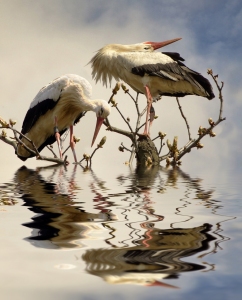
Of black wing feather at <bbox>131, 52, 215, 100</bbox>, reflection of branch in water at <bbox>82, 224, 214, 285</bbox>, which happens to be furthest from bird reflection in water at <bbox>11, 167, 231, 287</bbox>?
black wing feather at <bbox>131, 52, 215, 100</bbox>

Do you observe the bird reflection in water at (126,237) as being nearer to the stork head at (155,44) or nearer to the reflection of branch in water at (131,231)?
the reflection of branch in water at (131,231)

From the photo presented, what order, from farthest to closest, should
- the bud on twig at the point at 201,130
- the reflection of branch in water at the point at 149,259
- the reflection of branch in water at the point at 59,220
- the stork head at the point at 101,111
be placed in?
1. the bud on twig at the point at 201,130
2. the stork head at the point at 101,111
3. the reflection of branch in water at the point at 59,220
4. the reflection of branch in water at the point at 149,259

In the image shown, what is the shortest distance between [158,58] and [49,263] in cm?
970

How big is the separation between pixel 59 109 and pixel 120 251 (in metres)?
8.64

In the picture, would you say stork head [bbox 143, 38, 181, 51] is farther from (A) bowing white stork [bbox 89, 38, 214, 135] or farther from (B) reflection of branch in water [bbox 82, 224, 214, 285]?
(B) reflection of branch in water [bbox 82, 224, 214, 285]

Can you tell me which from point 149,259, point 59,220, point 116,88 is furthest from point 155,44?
point 149,259

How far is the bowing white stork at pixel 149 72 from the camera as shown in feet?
35.1

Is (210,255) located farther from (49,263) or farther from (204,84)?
(204,84)

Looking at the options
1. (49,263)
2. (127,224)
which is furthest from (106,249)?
(127,224)

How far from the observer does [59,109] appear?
10.2m

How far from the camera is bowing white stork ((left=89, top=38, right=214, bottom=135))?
1070 centimetres

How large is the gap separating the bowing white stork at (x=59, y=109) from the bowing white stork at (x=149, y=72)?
3.87 feet

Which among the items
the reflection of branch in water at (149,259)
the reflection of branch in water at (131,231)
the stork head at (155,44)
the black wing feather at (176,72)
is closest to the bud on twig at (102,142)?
the black wing feather at (176,72)

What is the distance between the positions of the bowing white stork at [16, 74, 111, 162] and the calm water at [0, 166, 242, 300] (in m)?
6.79
